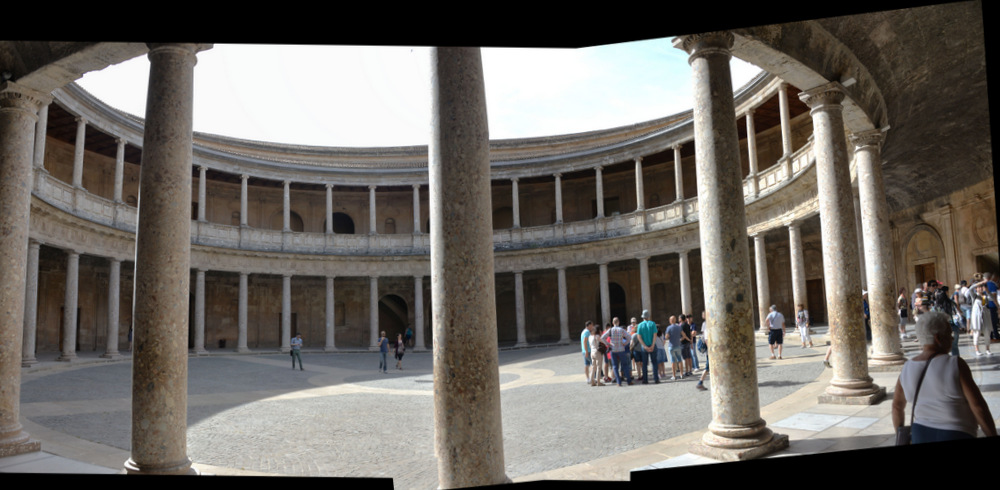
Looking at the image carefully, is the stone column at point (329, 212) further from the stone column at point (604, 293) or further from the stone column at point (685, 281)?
the stone column at point (685, 281)

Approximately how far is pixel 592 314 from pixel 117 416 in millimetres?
25142

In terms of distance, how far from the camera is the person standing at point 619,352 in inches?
545

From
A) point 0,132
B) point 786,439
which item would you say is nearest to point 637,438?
point 786,439

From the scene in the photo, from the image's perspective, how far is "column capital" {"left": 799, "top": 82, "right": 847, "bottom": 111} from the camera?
9648 mm

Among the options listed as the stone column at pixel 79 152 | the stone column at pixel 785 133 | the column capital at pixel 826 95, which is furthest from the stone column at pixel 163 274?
the stone column at pixel 79 152

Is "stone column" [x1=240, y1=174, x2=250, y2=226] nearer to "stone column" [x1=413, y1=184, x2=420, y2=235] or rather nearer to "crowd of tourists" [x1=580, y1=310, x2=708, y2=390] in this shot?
"stone column" [x1=413, y1=184, x2=420, y2=235]

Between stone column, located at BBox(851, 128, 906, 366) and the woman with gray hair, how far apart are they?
25.3 ft

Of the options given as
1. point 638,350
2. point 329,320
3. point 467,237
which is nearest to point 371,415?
point 638,350

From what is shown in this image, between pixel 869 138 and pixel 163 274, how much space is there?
1182 centimetres

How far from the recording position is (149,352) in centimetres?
608

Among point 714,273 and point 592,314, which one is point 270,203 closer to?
point 592,314

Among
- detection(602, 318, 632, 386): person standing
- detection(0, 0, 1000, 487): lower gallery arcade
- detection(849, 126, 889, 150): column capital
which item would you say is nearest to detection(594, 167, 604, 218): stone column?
detection(0, 0, 1000, 487): lower gallery arcade

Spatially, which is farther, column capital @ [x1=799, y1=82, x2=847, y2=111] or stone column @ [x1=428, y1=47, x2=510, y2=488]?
column capital @ [x1=799, y1=82, x2=847, y2=111]

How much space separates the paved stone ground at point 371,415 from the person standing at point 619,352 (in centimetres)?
63
